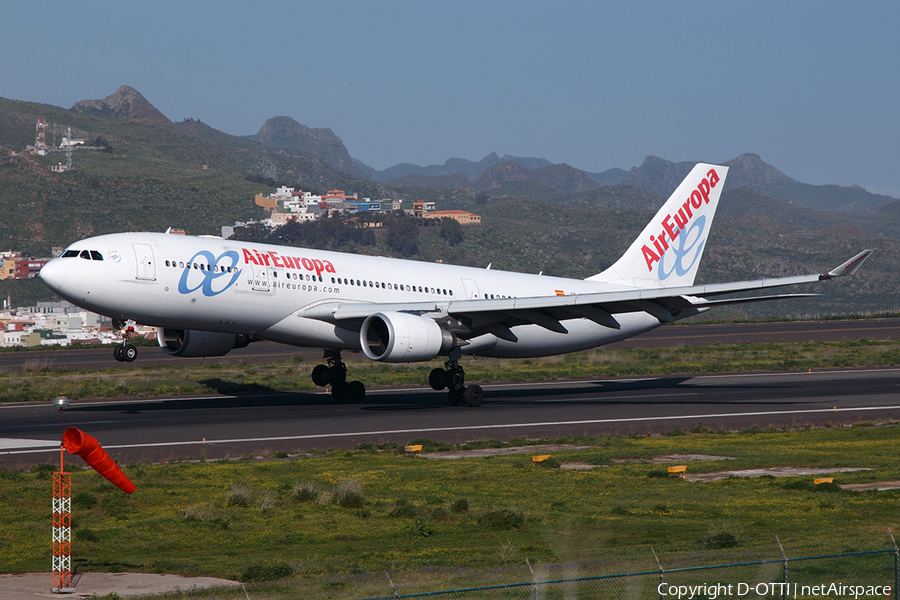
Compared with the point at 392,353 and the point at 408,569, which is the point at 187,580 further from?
the point at 392,353

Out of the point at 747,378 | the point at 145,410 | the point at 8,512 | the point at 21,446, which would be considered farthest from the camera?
the point at 747,378

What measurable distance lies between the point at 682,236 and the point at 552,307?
12946 millimetres

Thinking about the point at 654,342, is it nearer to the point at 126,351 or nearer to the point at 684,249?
the point at 684,249

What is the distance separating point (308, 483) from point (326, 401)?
18322 mm

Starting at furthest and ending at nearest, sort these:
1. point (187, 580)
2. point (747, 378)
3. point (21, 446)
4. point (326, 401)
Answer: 1. point (747, 378)
2. point (326, 401)
3. point (21, 446)
4. point (187, 580)

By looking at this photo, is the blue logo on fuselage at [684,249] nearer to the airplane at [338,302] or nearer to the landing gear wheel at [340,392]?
the airplane at [338,302]

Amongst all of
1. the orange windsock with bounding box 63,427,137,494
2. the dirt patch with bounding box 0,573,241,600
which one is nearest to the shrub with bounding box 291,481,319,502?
the dirt patch with bounding box 0,573,241,600

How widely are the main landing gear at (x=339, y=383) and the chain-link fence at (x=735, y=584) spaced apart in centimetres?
2526

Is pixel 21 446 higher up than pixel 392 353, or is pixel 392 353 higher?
pixel 392 353

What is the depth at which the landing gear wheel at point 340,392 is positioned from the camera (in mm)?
37812

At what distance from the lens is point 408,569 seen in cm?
1440

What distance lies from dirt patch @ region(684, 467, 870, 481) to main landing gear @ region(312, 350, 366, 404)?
57.5 ft

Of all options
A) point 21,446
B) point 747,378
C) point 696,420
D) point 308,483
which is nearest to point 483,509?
point 308,483

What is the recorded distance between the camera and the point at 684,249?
45938 mm
